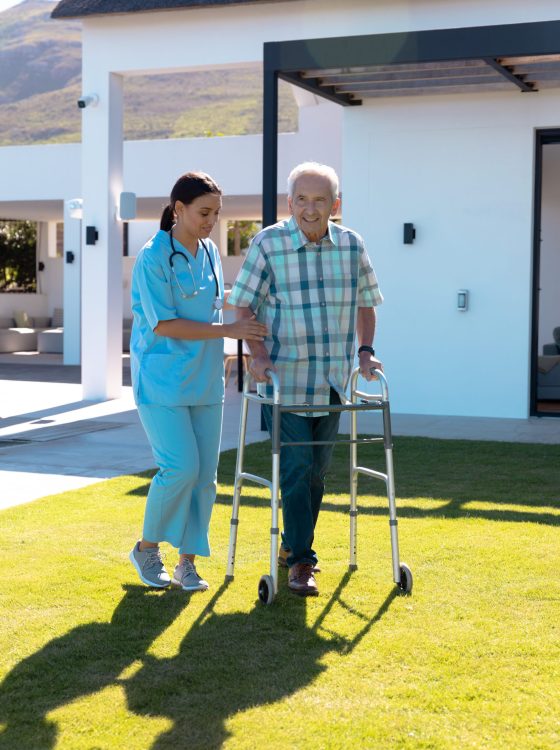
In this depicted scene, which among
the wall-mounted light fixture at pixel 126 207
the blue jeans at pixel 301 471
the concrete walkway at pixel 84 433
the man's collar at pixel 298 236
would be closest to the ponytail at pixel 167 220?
the man's collar at pixel 298 236

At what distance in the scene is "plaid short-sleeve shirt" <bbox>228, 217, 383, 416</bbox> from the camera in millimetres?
4430

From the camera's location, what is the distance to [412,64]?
955 cm

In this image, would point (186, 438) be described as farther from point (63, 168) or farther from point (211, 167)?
point (63, 168)

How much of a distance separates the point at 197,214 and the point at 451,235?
711cm

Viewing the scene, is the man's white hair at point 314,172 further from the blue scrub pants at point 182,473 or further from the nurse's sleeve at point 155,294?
the blue scrub pants at point 182,473

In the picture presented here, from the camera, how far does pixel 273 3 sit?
35.7 feet

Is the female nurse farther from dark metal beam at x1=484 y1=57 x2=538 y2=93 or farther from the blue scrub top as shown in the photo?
dark metal beam at x1=484 y1=57 x2=538 y2=93

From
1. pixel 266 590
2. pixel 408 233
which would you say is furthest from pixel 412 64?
pixel 266 590

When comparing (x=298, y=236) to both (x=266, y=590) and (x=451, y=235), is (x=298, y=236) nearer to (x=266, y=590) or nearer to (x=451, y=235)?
(x=266, y=590)

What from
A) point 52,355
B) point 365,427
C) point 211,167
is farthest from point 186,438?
point 52,355

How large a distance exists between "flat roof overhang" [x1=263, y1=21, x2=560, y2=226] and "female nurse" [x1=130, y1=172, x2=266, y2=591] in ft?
16.1

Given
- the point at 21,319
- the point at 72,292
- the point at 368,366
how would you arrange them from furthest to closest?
the point at 21,319 < the point at 72,292 < the point at 368,366

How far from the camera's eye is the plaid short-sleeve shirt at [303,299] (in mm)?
4430

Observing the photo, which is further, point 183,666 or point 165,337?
point 165,337
